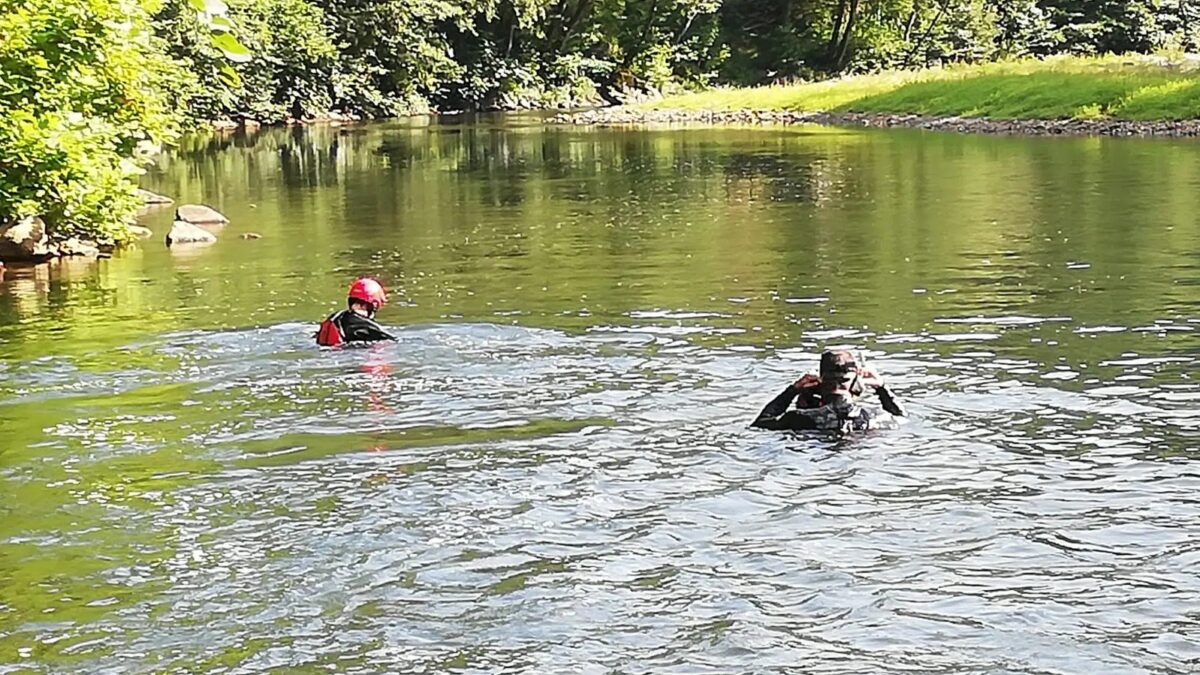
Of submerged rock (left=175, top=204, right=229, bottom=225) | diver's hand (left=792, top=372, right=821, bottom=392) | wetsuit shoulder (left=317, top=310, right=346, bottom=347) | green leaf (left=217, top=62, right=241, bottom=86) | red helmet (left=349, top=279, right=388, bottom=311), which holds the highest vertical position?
green leaf (left=217, top=62, right=241, bottom=86)

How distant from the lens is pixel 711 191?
38.1 meters

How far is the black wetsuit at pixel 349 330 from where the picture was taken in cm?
1789

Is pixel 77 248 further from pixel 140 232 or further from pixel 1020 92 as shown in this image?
pixel 1020 92

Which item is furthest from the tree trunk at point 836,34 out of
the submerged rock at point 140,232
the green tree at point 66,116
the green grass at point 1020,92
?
the green tree at point 66,116

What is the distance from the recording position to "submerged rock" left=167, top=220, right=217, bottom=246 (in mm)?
30928

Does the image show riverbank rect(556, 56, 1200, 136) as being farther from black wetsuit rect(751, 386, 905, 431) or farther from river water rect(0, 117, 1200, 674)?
black wetsuit rect(751, 386, 905, 431)

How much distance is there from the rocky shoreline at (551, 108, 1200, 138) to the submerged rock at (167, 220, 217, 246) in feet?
102

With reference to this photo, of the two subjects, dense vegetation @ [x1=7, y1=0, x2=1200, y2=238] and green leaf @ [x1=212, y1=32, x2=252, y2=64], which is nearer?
green leaf @ [x1=212, y1=32, x2=252, y2=64]

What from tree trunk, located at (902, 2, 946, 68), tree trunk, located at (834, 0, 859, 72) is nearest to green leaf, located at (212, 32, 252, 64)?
tree trunk, located at (834, 0, 859, 72)

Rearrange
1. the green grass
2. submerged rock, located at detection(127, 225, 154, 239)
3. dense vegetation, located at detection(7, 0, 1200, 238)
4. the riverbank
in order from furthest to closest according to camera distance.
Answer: dense vegetation, located at detection(7, 0, 1200, 238) < the green grass < the riverbank < submerged rock, located at detection(127, 225, 154, 239)

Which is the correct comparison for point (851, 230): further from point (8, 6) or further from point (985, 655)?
point (985, 655)

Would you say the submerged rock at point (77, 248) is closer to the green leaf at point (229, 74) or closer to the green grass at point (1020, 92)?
the green leaf at point (229, 74)

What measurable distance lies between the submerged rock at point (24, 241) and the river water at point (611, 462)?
1.16m

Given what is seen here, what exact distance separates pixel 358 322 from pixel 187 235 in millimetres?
14428
